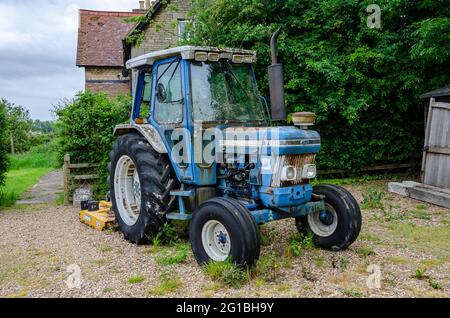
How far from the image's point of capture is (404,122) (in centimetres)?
1013

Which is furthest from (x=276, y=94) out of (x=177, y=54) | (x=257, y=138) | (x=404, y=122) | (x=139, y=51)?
(x=139, y=51)

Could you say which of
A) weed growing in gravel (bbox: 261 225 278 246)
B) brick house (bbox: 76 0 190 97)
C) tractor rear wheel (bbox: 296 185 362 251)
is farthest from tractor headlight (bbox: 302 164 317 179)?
brick house (bbox: 76 0 190 97)

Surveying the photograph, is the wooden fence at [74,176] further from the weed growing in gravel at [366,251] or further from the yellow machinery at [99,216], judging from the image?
the weed growing in gravel at [366,251]

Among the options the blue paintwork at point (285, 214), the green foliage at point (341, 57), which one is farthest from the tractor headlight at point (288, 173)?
the green foliage at point (341, 57)

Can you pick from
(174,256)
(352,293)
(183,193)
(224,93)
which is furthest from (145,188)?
(352,293)

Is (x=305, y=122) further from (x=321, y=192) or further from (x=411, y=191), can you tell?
(x=411, y=191)

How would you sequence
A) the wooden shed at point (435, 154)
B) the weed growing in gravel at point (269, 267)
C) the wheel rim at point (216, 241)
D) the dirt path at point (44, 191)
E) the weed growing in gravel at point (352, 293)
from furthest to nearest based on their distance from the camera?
the dirt path at point (44, 191) → the wooden shed at point (435, 154) → the wheel rim at point (216, 241) → the weed growing in gravel at point (269, 267) → the weed growing in gravel at point (352, 293)

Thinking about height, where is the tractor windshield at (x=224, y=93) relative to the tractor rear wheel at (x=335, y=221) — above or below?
above

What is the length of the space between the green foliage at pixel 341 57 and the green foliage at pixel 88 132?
2.92m

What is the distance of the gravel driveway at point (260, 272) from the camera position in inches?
147

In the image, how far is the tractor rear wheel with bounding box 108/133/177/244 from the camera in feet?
16.0

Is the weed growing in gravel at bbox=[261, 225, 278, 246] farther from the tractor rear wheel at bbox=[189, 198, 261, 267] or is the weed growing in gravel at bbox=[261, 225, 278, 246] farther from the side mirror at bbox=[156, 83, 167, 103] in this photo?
the side mirror at bbox=[156, 83, 167, 103]

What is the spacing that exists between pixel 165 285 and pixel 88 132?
5453 mm

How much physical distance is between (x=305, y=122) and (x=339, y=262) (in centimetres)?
155
